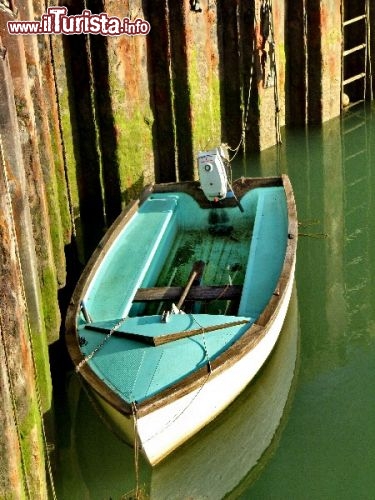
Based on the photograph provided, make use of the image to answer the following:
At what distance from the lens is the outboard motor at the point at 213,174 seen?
33.9 ft

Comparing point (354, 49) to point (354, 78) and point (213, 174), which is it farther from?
point (213, 174)

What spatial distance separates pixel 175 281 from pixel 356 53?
10040 mm

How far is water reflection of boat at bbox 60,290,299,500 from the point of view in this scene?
6820 millimetres

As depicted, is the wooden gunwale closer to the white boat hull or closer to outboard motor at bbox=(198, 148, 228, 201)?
the white boat hull

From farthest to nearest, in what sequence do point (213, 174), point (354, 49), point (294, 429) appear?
1. point (354, 49)
2. point (213, 174)
3. point (294, 429)

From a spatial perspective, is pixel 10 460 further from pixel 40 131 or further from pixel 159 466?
pixel 40 131

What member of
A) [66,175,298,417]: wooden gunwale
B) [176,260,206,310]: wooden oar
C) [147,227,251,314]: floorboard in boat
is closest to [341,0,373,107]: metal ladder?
[147,227,251,314]: floorboard in boat

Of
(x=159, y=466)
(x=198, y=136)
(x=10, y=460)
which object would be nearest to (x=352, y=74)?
(x=198, y=136)

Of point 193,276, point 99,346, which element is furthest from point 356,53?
point 99,346

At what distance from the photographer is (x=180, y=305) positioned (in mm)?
8234

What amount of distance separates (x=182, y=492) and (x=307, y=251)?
17.2 feet

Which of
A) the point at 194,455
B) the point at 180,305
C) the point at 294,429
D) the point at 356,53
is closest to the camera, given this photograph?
the point at 194,455

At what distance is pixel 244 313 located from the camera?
7879 millimetres

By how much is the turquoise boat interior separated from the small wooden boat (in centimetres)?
1
